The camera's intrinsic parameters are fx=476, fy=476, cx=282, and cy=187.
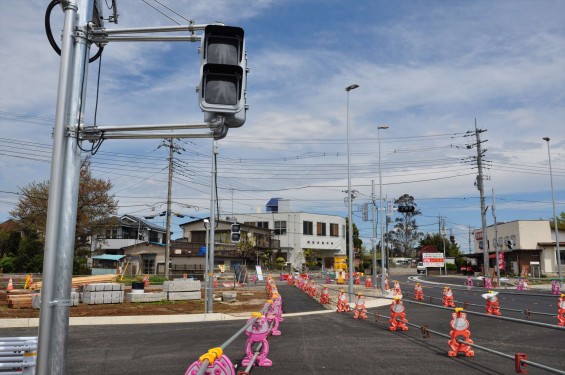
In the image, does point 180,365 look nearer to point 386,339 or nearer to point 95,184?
point 386,339

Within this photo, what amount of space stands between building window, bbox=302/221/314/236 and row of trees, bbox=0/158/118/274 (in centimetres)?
3087

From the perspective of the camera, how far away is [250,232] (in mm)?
66562

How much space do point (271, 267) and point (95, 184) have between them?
28438mm

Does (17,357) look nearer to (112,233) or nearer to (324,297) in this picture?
(324,297)

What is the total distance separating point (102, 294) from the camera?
949 inches

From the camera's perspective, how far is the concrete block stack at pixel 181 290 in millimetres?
26328

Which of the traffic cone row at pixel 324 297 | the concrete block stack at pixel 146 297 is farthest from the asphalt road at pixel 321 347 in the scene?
the traffic cone row at pixel 324 297

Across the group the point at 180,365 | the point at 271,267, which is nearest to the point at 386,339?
the point at 180,365

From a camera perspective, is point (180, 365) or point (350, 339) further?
point (350, 339)

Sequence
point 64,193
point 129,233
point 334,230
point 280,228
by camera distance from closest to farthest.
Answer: point 64,193 → point 129,233 → point 280,228 → point 334,230

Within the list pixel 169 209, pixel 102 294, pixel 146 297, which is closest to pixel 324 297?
pixel 146 297

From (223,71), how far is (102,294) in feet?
72.8

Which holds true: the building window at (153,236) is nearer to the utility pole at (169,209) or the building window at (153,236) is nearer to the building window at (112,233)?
the building window at (112,233)

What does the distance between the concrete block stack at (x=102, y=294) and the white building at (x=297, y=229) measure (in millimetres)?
49830
